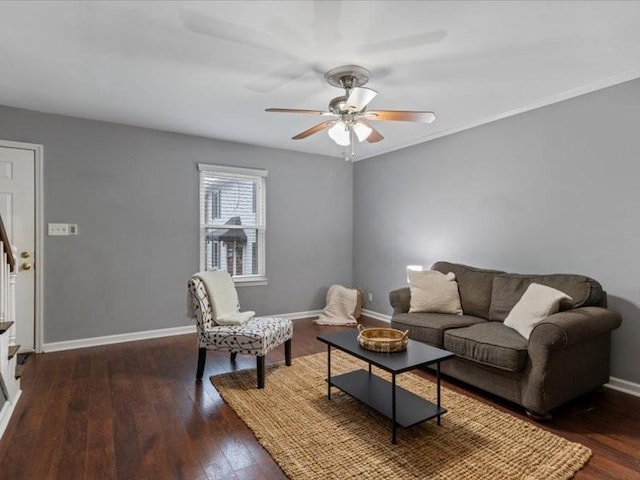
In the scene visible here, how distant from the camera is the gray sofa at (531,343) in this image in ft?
7.65

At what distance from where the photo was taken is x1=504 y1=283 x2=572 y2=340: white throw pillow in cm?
266

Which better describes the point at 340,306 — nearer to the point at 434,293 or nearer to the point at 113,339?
the point at 434,293

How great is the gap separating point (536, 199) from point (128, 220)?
425 centimetres

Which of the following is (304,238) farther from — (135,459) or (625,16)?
(625,16)

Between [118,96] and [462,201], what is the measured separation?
3616 millimetres

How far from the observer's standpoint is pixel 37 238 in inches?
143

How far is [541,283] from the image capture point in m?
3.07

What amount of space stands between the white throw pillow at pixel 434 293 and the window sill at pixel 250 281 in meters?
2.12

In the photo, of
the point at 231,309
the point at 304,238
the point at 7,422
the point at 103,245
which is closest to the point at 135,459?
the point at 7,422

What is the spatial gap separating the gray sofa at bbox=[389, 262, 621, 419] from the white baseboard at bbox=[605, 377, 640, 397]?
169 millimetres

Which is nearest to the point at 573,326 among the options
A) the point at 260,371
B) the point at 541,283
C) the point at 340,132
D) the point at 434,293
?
the point at 541,283

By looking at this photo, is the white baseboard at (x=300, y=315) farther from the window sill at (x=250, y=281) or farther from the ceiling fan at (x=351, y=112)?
the ceiling fan at (x=351, y=112)

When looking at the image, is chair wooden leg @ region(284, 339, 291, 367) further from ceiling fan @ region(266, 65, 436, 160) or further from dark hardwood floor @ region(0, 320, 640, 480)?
ceiling fan @ region(266, 65, 436, 160)

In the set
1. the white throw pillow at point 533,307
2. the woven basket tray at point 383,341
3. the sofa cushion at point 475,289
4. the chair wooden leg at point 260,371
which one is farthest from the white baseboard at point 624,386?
the chair wooden leg at point 260,371
